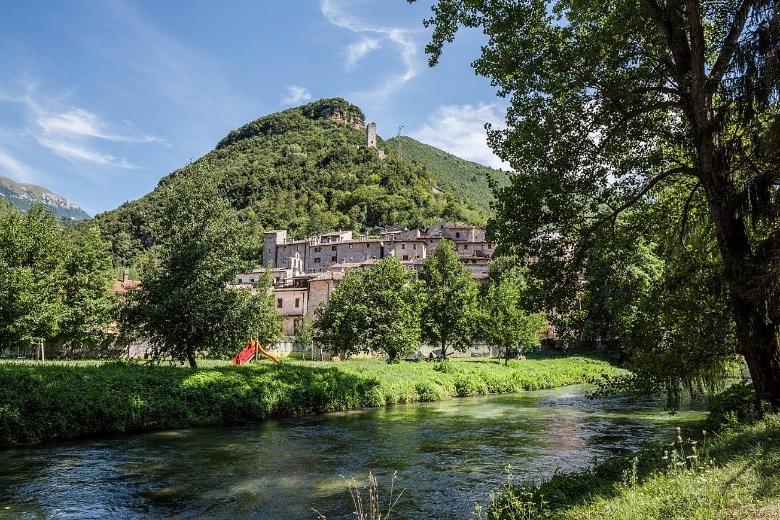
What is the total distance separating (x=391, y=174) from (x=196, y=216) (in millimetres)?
137714

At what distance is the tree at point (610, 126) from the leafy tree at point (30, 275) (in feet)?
115

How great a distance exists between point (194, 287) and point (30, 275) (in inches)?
740

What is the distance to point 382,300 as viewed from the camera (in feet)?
153

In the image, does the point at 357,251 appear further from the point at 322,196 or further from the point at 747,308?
the point at 747,308

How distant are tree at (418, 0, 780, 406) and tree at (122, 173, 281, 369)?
716 inches

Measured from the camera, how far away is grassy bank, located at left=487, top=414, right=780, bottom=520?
6.12 m

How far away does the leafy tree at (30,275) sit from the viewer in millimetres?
35875

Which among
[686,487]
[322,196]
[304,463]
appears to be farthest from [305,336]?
[322,196]

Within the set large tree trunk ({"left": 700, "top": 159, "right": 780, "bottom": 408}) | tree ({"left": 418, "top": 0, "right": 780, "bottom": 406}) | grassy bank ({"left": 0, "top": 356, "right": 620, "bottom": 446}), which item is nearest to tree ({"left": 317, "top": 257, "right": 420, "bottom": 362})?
grassy bank ({"left": 0, "top": 356, "right": 620, "bottom": 446})

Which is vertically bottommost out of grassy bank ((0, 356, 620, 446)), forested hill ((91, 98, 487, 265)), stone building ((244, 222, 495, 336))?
grassy bank ((0, 356, 620, 446))

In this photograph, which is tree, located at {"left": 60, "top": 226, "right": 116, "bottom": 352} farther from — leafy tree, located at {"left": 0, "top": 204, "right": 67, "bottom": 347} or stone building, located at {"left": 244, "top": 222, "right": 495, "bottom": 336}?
stone building, located at {"left": 244, "top": 222, "right": 495, "bottom": 336}

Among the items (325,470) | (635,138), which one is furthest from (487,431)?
(635,138)

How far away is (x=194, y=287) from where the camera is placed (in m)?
26.8

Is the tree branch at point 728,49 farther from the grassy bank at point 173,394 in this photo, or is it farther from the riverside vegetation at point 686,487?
the grassy bank at point 173,394
